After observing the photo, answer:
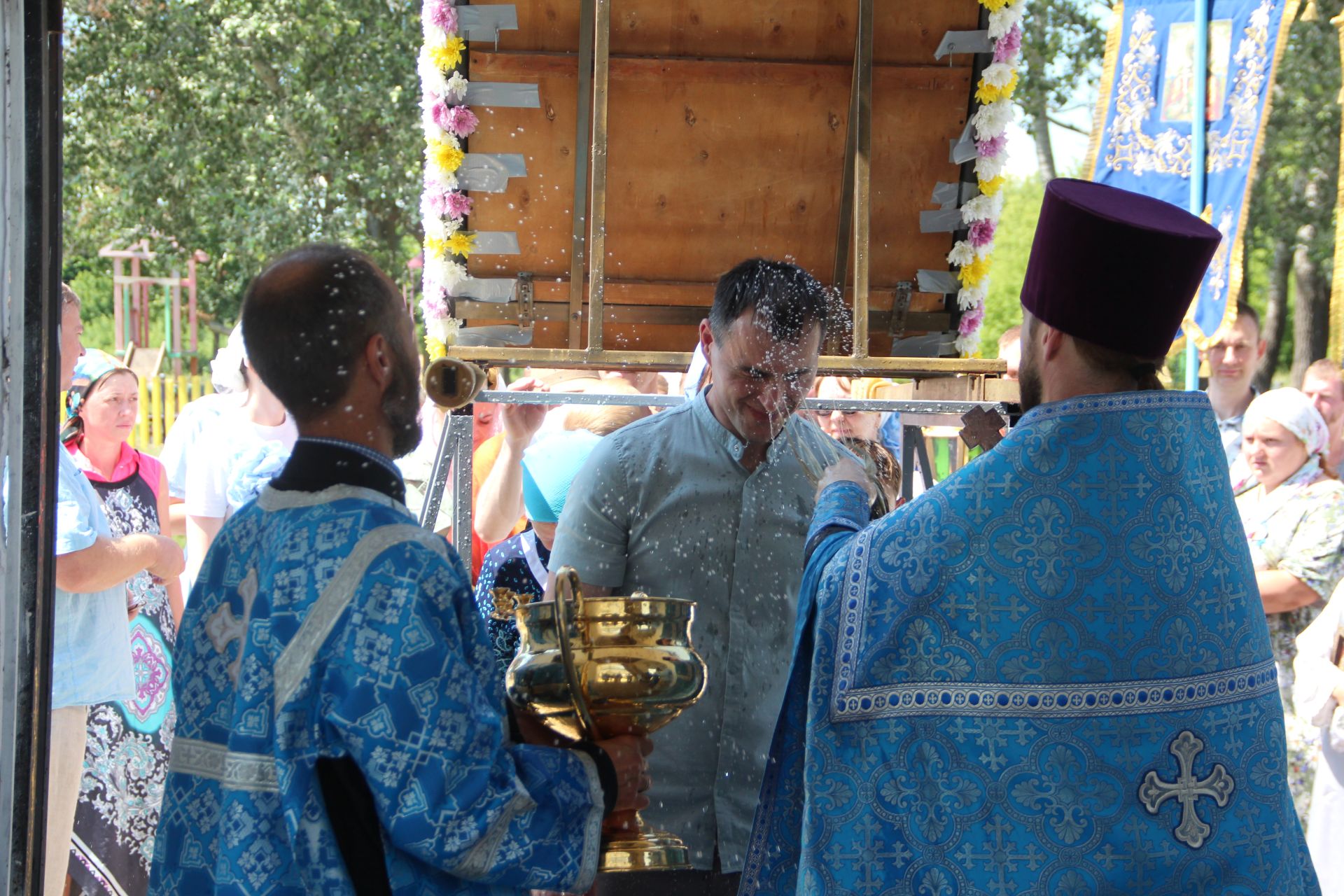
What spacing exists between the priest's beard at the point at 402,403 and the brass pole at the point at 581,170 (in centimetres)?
286

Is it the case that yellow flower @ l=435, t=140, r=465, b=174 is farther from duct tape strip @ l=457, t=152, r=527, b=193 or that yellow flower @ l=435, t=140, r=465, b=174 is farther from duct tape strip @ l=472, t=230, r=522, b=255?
duct tape strip @ l=472, t=230, r=522, b=255

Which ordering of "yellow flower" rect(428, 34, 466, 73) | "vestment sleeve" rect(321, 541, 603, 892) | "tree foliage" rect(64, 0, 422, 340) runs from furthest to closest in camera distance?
"tree foliage" rect(64, 0, 422, 340) → "yellow flower" rect(428, 34, 466, 73) → "vestment sleeve" rect(321, 541, 603, 892)

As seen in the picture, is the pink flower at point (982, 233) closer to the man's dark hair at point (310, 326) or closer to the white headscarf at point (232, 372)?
the white headscarf at point (232, 372)

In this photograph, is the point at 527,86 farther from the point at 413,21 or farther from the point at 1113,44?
the point at 413,21

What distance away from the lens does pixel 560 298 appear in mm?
5230

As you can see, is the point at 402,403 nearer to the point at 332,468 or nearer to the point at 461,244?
the point at 332,468

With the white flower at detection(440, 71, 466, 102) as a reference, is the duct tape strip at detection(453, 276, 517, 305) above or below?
below

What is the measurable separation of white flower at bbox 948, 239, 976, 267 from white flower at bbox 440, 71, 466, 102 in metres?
1.88

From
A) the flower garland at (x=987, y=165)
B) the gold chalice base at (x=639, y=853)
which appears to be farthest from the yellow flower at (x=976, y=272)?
the gold chalice base at (x=639, y=853)

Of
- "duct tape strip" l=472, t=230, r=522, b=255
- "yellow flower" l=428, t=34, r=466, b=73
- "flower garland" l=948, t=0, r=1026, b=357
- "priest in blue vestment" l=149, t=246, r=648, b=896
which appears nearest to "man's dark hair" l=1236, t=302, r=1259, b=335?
"flower garland" l=948, t=0, r=1026, b=357

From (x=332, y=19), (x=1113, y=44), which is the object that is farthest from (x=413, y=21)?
(x=1113, y=44)

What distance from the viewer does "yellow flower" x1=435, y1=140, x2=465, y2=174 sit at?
4.74 m

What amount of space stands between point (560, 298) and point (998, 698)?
3.22 meters

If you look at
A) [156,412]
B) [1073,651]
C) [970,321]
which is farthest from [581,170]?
[156,412]
